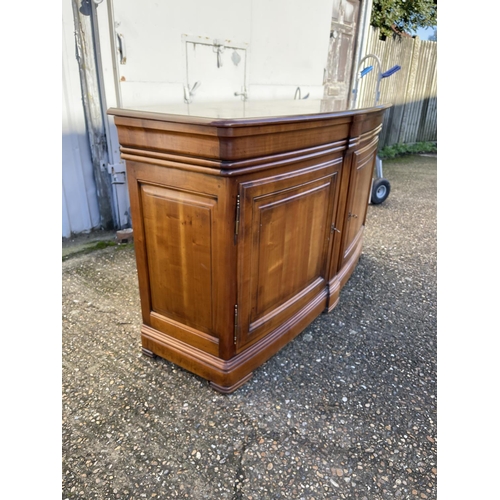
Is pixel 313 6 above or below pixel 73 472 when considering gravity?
above

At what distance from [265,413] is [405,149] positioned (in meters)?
6.76

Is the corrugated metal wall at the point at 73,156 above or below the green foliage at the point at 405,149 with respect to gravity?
above

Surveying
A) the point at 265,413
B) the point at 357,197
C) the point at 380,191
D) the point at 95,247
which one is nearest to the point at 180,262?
the point at 265,413

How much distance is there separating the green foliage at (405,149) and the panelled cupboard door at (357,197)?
14.2ft

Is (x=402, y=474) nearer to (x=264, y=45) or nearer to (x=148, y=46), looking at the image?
(x=148, y=46)

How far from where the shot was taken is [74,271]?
277cm

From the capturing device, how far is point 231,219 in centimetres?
142

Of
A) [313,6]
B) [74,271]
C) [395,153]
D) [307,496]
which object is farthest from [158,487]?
[395,153]

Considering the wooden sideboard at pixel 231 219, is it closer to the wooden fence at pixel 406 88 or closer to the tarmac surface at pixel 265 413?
the tarmac surface at pixel 265 413

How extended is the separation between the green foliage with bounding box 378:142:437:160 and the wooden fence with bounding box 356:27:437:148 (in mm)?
94

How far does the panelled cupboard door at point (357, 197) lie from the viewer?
7.25 ft

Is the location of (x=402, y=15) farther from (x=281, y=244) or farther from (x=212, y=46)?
(x=281, y=244)

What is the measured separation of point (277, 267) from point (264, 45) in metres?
2.76

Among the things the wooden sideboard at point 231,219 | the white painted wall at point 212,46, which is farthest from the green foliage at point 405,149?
the wooden sideboard at point 231,219
